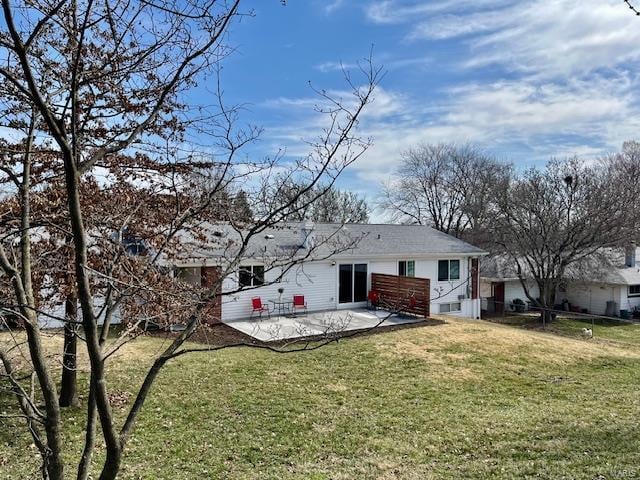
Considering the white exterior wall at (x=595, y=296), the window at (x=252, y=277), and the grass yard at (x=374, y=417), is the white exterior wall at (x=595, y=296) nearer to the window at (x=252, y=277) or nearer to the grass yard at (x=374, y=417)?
the grass yard at (x=374, y=417)

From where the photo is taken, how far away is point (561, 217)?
83.3 feet

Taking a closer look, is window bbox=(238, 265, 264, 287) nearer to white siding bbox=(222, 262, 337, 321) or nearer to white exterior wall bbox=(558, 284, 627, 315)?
white siding bbox=(222, 262, 337, 321)

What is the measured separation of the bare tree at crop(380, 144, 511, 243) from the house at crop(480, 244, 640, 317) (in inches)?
239

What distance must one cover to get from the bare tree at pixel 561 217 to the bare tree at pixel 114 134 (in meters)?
24.6

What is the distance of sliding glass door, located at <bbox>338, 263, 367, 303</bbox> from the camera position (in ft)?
61.3

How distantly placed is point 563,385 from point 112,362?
984cm

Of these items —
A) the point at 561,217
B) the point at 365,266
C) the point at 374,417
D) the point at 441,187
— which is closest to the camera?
the point at 374,417

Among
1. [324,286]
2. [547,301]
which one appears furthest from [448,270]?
[547,301]

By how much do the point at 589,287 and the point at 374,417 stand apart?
2899 cm

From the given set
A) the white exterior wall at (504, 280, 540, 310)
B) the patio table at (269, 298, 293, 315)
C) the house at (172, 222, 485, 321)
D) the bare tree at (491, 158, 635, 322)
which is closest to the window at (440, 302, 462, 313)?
the house at (172, 222, 485, 321)

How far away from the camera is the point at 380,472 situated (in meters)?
5.46

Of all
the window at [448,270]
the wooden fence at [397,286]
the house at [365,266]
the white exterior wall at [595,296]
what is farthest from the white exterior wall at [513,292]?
the wooden fence at [397,286]

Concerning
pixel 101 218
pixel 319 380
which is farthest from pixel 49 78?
pixel 319 380

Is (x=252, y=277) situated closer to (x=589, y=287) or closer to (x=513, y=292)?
(x=513, y=292)
